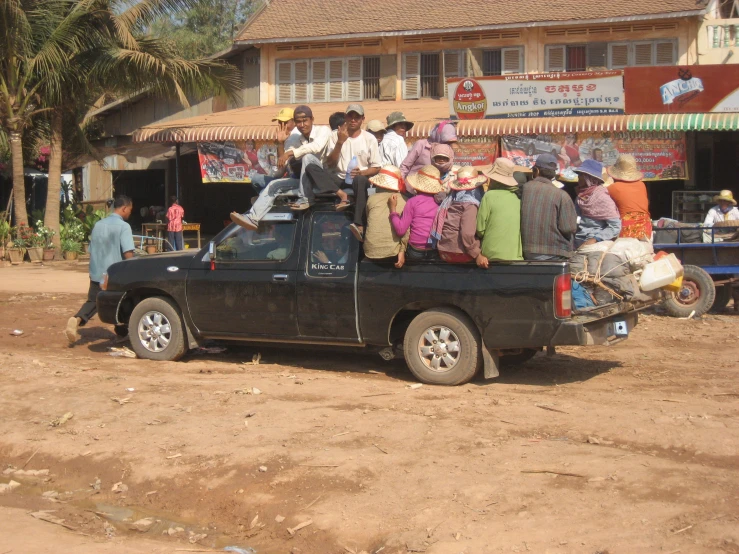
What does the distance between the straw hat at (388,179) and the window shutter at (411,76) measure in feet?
53.7

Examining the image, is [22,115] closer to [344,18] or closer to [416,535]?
[344,18]

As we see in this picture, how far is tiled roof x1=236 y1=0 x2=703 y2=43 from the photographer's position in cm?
2202

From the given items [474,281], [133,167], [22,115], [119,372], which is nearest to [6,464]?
[119,372]

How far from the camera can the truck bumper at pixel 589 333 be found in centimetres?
750

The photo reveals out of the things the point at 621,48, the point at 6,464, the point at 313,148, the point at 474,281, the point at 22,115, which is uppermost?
the point at 621,48

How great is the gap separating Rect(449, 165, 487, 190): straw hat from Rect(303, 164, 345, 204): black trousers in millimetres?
1249

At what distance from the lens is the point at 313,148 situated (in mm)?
9094

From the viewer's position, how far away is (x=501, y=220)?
7.84m

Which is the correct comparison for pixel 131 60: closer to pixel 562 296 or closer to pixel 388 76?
pixel 388 76

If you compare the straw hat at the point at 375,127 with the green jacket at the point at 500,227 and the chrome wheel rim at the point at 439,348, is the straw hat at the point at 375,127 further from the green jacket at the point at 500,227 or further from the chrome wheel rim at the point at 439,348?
the chrome wheel rim at the point at 439,348

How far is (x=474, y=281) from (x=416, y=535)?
330 cm

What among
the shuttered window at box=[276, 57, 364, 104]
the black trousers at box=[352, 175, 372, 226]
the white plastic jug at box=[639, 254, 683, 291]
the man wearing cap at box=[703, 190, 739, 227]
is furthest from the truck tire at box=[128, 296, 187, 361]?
the shuttered window at box=[276, 57, 364, 104]

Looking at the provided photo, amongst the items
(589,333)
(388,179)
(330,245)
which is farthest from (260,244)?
(589,333)

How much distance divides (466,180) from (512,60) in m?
16.3
